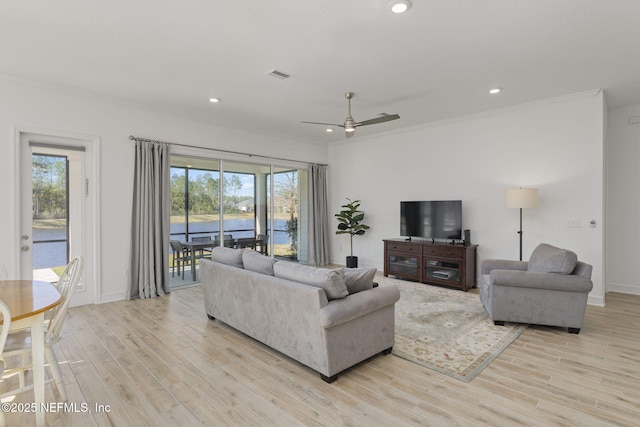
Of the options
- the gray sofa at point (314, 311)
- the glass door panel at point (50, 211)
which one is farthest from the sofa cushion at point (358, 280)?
the glass door panel at point (50, 211)

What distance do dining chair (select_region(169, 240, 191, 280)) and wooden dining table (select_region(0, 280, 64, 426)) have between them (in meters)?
3.31

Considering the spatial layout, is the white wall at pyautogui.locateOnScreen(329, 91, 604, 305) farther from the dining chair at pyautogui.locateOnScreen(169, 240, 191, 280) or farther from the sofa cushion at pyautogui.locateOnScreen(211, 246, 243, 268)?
the sofa cushion at pyautogui.locateOnScreen(211, 246, 243, 268)

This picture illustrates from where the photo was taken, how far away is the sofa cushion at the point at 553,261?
356cm

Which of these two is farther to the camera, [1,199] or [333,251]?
[333,251]

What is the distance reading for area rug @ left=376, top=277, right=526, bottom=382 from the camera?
2941 mm

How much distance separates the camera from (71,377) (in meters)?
2.69

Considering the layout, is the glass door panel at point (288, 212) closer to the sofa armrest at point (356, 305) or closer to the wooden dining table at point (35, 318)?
the sofa armrest at point (356, 305)

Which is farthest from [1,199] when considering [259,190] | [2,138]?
[259,190]

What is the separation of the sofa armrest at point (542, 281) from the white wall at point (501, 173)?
1554mm

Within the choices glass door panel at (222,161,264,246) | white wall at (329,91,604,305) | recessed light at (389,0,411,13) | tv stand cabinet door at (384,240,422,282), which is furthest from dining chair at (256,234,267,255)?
recessed light at (389,0,411,13)

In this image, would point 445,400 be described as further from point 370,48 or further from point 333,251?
point 333,251

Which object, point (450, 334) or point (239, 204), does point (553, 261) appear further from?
point (239, 204)

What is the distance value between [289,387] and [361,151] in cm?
569

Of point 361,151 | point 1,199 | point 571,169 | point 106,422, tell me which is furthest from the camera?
point 361,151
